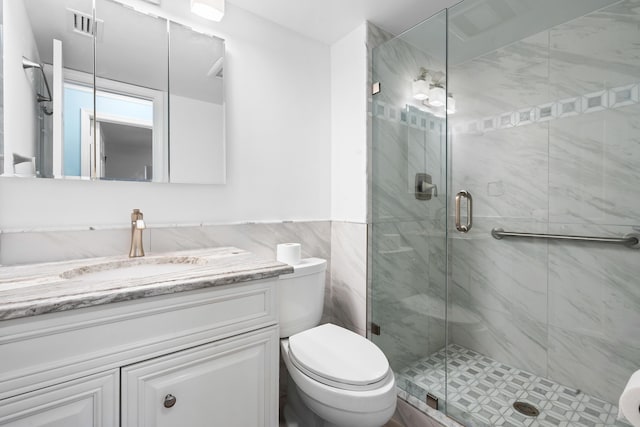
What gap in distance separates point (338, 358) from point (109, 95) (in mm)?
Answer: 1488

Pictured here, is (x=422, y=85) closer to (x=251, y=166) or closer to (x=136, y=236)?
(x=251, y=166)

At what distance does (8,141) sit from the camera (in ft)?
3.71

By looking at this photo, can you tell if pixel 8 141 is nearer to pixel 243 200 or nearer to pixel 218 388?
pixel 243 200

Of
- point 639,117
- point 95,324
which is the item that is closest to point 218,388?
point 95,324

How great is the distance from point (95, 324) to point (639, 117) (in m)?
2.15

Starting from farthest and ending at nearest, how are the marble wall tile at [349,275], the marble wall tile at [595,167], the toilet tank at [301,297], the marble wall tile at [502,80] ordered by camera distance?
1. the marble wall tile at [349,275]
2. the marble wall tile at [502,80]
3. the toilet tank at [301,297]
4. the marble wall tile at [595,167]

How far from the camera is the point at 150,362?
904 millimetres

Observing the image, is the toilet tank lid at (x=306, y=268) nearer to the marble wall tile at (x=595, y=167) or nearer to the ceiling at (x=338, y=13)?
the marble wall tile at (x=595, y=167)

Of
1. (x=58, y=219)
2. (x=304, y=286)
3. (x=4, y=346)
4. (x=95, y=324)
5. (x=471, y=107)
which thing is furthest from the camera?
(x=471, y=107)

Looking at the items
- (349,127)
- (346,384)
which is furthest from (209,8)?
(346,384)

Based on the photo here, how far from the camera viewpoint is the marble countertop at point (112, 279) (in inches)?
29.7

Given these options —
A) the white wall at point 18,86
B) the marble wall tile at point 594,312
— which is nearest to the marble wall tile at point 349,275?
the marble wall tile at point 594,312

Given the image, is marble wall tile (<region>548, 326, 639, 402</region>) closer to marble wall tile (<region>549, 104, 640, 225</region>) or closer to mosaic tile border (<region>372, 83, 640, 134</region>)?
marble wall tile (<region>549, 104, 640, 225</region>)

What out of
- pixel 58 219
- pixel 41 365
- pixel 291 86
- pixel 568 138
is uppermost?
pixel 291 86
